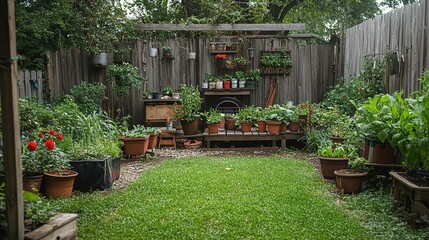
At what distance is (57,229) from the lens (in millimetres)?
2443

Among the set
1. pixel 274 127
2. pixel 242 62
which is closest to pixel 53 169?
pixel 274 127

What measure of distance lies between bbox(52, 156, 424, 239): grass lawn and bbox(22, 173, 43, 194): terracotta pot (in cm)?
35

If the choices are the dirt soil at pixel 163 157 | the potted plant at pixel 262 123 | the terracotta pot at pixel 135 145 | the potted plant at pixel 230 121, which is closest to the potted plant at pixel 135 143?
the terracotta pot at pixel 135 145

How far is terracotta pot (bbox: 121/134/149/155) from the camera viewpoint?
23.4 feet

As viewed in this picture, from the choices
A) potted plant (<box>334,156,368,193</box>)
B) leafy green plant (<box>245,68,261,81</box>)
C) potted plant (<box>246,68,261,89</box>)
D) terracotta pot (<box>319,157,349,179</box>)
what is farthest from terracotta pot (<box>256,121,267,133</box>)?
potted plant (<box>334,156,368,193</box>)

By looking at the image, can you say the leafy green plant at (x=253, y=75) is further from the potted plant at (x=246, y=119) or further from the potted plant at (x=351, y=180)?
the potted plant at (x=351, y=180)

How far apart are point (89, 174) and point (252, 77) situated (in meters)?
5.25

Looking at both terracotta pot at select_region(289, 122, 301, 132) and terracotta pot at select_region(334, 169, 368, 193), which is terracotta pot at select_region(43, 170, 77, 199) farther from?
terracotta pot at select_region(289, 122, 301, 132)

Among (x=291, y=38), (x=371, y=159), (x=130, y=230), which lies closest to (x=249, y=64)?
(x=291, y=38)

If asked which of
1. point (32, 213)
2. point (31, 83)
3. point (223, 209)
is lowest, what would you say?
point (223, 209)

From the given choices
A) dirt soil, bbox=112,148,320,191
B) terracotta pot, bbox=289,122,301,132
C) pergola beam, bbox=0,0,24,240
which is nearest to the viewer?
pergola beam, bbox=0,0,24,240

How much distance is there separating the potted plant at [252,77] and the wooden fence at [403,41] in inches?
93.9

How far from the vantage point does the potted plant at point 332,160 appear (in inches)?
218

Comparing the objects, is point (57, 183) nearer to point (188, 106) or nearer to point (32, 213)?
point (32, 213)
